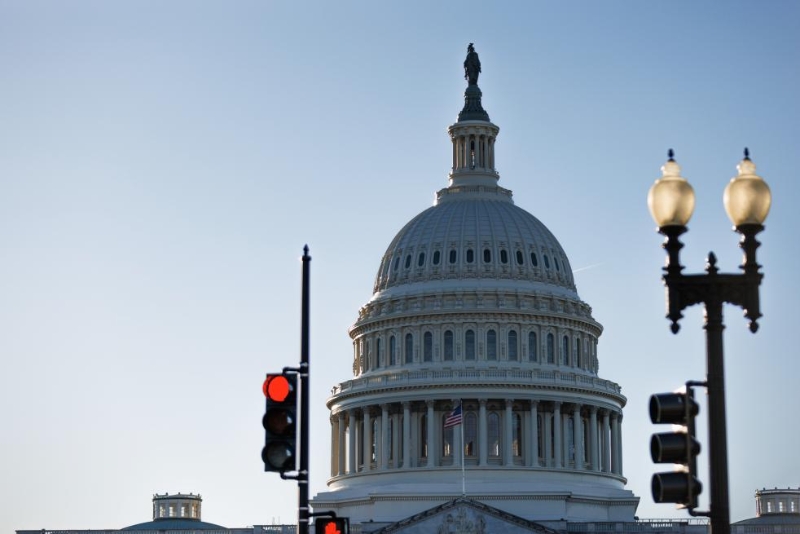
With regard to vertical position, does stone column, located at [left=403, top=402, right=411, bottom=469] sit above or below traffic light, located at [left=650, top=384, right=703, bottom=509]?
above

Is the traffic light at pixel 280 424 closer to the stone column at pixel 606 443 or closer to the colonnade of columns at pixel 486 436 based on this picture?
the colonnade of columns at pixel 486 436

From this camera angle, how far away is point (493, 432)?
15700 centimetres

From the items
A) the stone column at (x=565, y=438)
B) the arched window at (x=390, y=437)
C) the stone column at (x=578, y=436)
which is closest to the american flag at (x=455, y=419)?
the arched window at (x=390, y=437)

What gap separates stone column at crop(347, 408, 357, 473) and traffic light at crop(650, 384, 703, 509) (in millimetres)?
133089

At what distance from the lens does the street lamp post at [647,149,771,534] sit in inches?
1063

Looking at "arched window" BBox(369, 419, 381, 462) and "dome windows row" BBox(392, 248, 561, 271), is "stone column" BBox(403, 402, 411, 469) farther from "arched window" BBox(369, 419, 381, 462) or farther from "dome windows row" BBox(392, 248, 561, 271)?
"dome windows row" BBox(392, 248, 561, 271)

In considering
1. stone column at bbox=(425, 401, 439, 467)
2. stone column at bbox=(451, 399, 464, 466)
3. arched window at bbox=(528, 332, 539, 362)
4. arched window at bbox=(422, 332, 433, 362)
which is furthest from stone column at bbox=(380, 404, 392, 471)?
arched window at bbox=(528, 332, 539, 362)

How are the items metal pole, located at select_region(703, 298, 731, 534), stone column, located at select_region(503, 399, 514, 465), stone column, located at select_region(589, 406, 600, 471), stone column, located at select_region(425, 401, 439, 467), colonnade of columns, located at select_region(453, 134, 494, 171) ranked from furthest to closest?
colonnade of columns, located at select_region(453, 134, 494, 171) < stone column, located at select_region(589, 406, 600, 471) < stone column, located at select_region(425, 401, 439, 467) < stone column, located at select_region(503, 399, 514, 465) < metal pole, located at select_region(703, 298, 731, 534)

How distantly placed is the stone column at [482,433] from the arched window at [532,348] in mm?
6489

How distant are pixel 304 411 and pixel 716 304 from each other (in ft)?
24.1

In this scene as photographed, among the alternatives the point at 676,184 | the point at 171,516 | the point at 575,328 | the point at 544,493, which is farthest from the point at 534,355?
the point at 676,184

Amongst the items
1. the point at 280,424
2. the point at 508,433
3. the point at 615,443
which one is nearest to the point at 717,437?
the point at 280,424

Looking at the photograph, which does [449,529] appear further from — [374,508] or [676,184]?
[676,184]

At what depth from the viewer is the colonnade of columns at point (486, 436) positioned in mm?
154500
